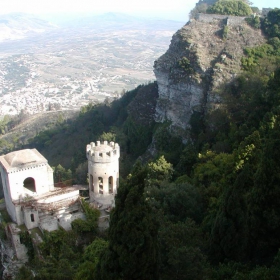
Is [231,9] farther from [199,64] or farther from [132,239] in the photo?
[132,239]

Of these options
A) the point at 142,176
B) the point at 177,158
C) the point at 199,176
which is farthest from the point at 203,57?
the point at 142,176

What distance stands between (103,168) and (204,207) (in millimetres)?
7015

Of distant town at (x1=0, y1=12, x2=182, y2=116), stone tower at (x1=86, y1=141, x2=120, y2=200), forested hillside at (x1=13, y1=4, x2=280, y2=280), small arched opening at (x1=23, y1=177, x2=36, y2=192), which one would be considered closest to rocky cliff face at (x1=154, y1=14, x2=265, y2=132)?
forested hillside at (x1=13, y1=4, x2=280, y2=280)

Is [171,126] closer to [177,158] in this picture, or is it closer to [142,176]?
[177,158]

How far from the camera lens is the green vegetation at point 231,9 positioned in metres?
50.4

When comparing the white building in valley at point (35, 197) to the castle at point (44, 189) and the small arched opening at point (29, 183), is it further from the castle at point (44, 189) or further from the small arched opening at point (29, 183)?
the small arched opening at point (29, 183)

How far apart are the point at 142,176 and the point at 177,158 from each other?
24.9m

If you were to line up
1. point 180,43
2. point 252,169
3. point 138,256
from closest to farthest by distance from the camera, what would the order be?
1. point 138,256
2. point 252,169
3. point 180,43

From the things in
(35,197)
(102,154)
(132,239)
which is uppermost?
(132,239)

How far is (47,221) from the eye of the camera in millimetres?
21516

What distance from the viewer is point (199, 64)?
128 feet

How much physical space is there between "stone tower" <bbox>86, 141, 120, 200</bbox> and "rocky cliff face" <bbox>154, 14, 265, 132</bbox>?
691 inches

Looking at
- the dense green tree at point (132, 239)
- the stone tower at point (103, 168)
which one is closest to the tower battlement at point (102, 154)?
the stone tower at point (103, 168)

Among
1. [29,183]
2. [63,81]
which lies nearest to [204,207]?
[29,183]
